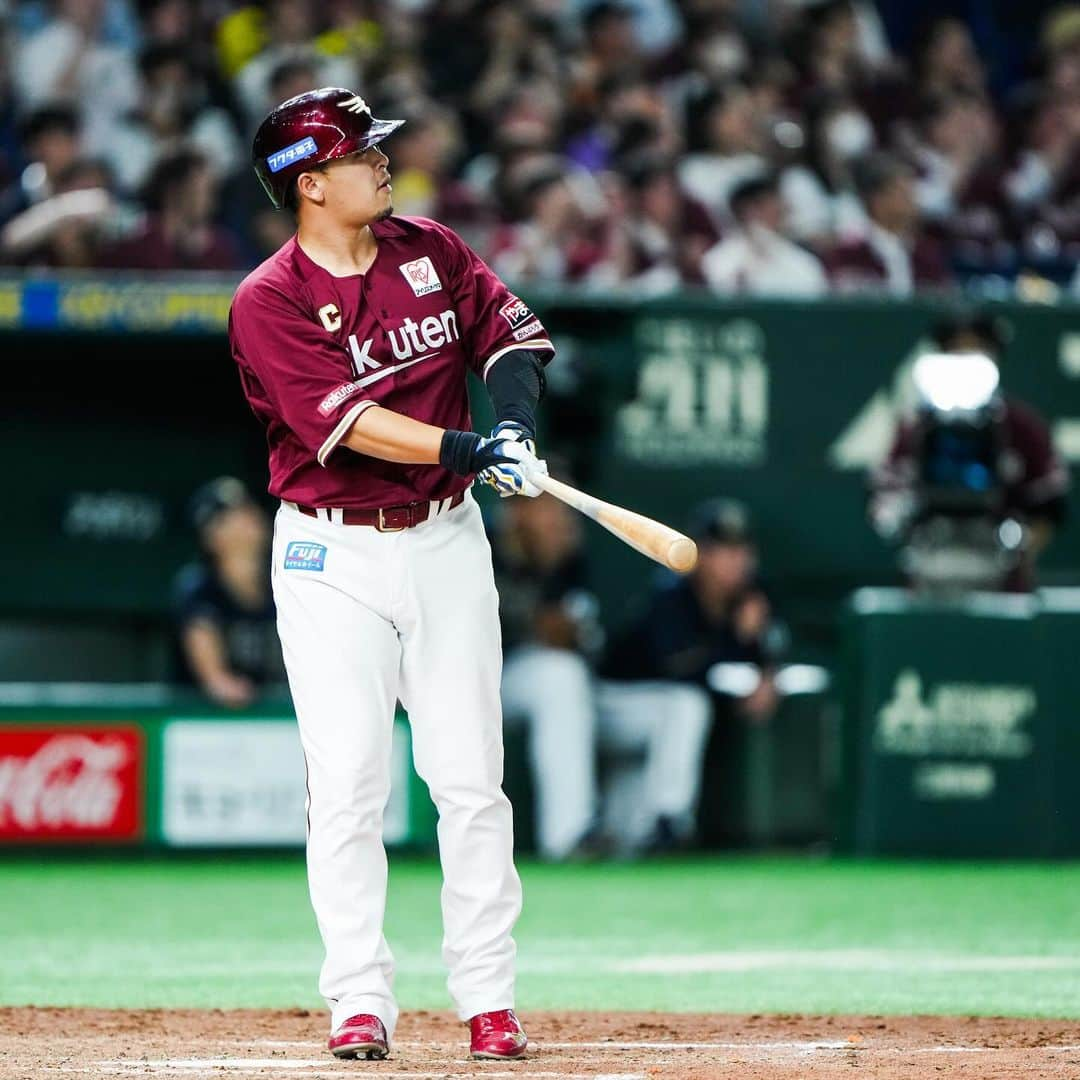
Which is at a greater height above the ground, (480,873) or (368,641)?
(368,641)

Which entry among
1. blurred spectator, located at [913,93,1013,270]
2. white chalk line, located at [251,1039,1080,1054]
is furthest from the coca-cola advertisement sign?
blurred spectator, located at [913,93,1013,270]

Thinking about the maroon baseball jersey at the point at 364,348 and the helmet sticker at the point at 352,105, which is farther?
the helmet sticker at the point at 352,105

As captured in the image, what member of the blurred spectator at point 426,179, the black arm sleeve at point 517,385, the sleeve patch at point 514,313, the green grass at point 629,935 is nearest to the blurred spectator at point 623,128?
the blurred spectator at point 426,179

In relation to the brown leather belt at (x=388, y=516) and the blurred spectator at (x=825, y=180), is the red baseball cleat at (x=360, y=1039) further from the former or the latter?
the blurred spectator at (x=825, y=180)

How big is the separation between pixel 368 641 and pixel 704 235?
720cm

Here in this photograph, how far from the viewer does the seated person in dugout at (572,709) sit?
10.3 meters

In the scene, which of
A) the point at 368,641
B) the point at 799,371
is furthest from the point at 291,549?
the point at 799,371

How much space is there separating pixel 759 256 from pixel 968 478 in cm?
226

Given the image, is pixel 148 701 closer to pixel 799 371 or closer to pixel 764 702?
pixel 764 702

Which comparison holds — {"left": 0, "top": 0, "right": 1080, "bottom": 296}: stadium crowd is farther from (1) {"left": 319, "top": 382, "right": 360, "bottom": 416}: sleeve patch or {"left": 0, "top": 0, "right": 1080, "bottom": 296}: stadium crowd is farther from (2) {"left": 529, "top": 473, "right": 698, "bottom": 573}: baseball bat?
(2) {"left": 529, "top": 473, "right": 698, "bottom": 573}: baseball bat

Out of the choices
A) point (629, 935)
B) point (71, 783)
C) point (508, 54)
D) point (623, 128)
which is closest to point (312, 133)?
point (629, 935)

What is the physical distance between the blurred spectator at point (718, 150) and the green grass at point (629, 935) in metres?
3.81

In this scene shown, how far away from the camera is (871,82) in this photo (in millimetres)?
14023

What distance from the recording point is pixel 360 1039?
4.80 m
